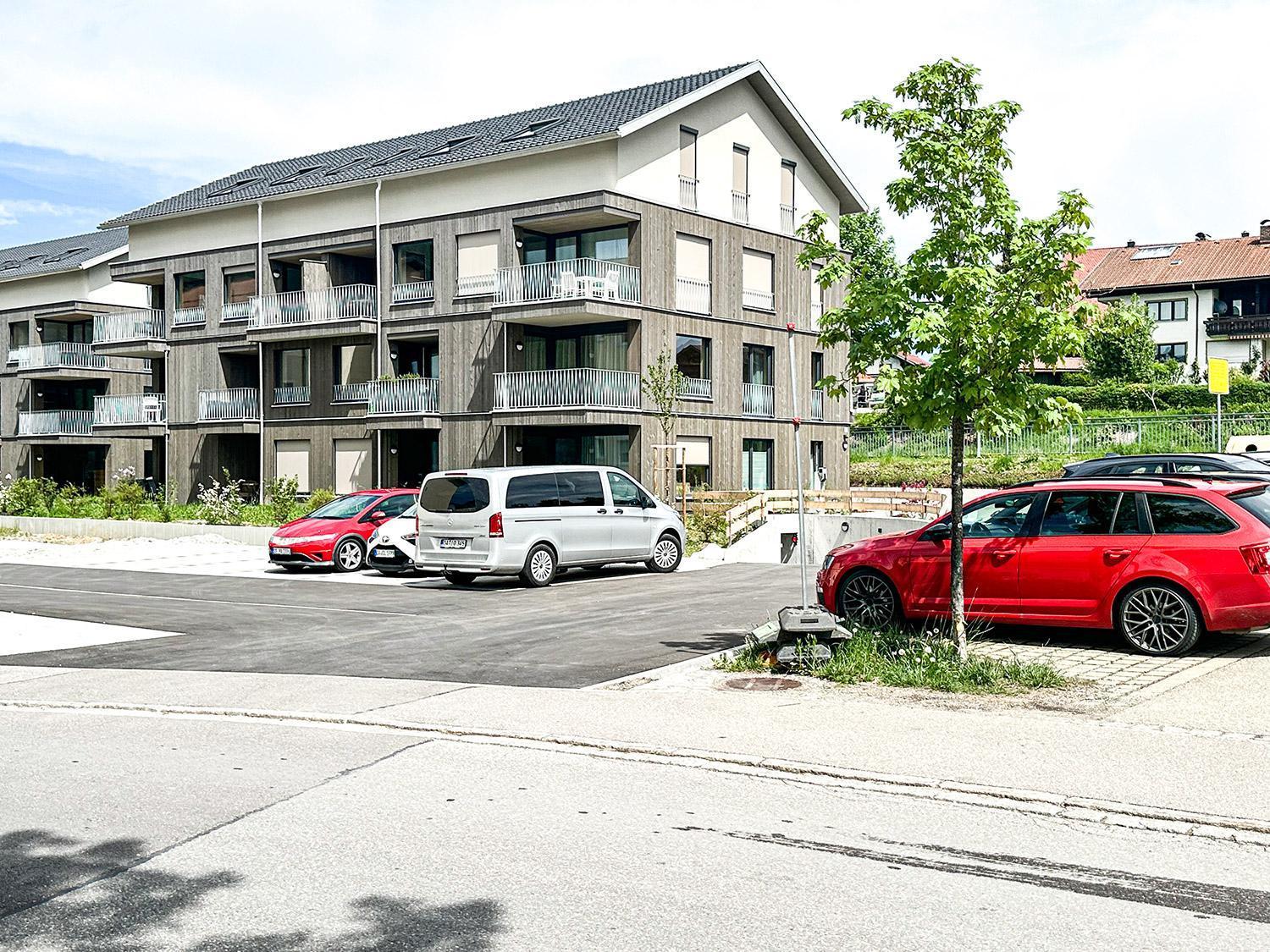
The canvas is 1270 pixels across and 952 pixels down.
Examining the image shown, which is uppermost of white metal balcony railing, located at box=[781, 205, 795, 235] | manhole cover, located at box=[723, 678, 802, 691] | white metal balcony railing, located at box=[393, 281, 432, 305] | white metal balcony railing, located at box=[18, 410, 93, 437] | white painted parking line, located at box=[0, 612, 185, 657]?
white metal balcony railing, located at box=[781, 205, 795, 235]

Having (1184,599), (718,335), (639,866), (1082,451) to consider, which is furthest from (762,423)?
(639,866)

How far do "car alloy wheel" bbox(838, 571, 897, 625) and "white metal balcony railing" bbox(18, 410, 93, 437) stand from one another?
45191mm

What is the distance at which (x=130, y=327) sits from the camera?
160ft

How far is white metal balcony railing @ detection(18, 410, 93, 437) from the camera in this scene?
52.8 m

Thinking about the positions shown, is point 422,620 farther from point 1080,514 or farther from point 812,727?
point 812,727

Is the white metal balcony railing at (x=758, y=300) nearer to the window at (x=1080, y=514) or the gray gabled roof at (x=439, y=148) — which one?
the gray gabled roof at (x=439, y=148)

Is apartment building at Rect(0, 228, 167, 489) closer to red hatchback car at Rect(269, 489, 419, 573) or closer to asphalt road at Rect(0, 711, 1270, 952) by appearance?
red hatchback car at Rect(269, 489, 419, 573)

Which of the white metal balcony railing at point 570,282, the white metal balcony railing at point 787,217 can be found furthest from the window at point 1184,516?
the white metal balcony railing at point 787,217

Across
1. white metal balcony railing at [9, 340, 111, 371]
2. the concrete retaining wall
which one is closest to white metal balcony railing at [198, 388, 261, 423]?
the concrete retaining wall

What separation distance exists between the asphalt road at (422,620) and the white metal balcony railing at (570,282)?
13.9 m

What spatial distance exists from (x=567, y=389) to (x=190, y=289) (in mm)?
18590

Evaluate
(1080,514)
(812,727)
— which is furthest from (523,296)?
(812,727)

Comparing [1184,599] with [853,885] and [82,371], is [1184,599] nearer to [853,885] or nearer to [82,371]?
[853,885]

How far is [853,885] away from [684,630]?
8863mm
